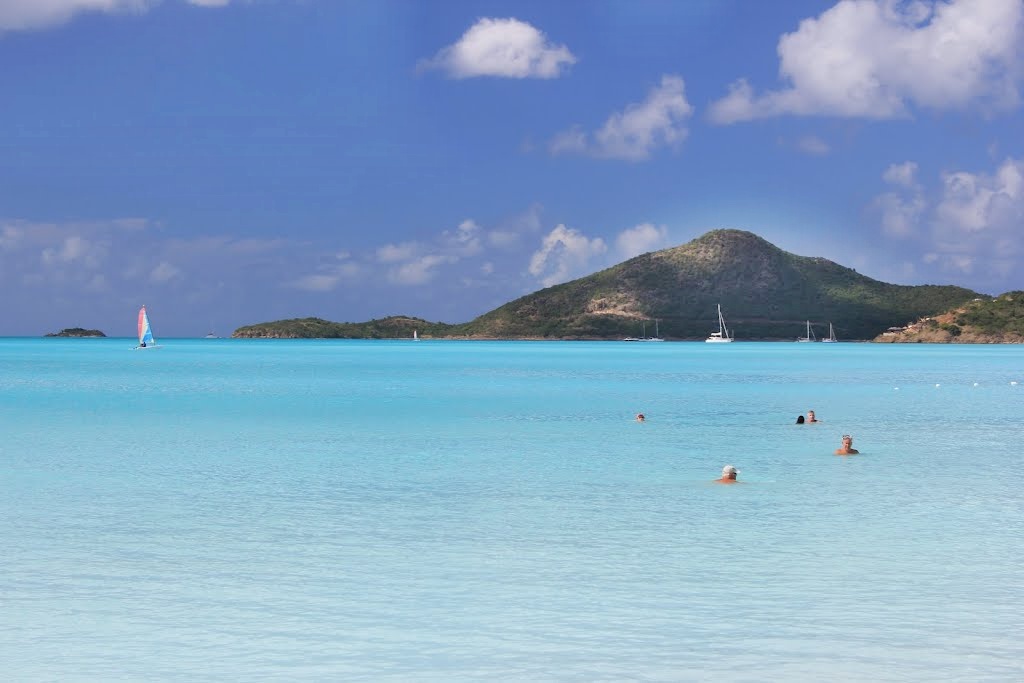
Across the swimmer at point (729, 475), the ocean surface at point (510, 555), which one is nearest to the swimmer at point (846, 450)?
the ocean surface at point (510, 555)

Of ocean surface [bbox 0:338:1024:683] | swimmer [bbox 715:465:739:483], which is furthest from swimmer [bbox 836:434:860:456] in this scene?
swimmer [bbox 715:465:739:483]

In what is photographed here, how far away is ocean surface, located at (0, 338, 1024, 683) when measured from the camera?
12477mm

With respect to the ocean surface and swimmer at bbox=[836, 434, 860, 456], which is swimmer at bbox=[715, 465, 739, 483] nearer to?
the ocean surface

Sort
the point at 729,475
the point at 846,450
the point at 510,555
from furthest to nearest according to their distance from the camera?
the point at 846,450, the point at 729,475, the point at 510,555

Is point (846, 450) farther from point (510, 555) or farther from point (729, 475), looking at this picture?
point (510, 555)

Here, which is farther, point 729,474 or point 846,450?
point 846,450

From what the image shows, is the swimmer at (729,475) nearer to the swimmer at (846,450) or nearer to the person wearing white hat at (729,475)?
the person wearing white hat at (729,475)

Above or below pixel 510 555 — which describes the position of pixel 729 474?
above

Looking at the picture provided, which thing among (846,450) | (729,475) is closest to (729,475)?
(729,475)

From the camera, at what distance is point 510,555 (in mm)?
17844

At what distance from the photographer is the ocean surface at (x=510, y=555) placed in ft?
40.9

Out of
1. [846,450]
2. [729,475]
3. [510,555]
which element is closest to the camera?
[510,555]

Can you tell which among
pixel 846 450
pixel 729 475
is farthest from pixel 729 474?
pixel 846 450

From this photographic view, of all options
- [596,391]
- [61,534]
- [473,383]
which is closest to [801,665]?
[61,534]
